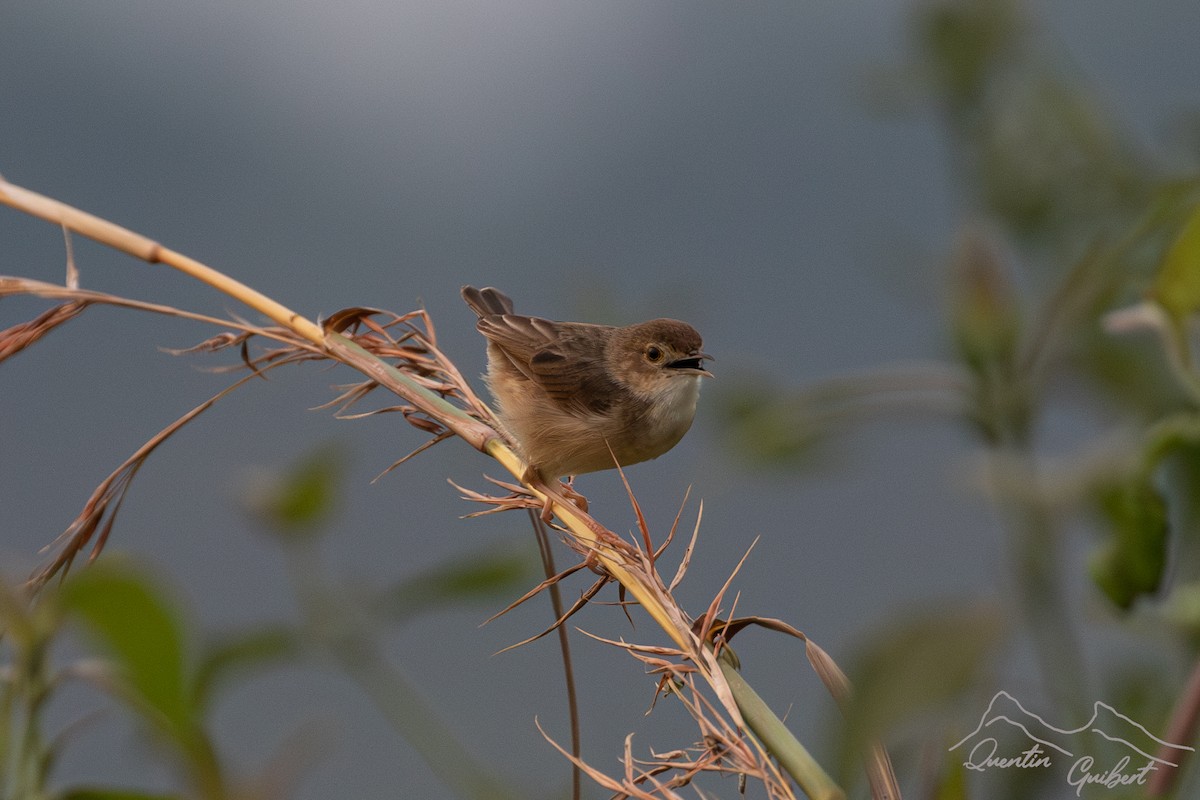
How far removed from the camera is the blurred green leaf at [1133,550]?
151cm

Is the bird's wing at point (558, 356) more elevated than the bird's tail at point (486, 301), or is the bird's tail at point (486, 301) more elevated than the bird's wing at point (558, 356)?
the bird's tail at point (486, 301)

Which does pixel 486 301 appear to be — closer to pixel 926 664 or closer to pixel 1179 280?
pixel 1179 280

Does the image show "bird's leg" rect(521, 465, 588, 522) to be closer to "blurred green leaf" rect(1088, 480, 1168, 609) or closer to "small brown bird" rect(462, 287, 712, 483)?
"small brown bird" rect(462, 287, 712, 483)

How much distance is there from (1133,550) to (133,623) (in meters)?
1.26

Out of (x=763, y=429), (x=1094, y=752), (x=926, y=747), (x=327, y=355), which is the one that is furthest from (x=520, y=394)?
(x=926, y=747)

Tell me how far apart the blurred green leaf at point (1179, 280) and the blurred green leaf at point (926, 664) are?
101cm

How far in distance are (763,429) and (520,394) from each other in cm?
132

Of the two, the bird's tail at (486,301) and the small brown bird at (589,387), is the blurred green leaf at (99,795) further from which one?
the bird's tail at (486,301)

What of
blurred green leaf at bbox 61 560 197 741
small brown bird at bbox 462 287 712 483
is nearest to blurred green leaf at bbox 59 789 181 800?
blurred green leaf at bbox 61 560 197 741

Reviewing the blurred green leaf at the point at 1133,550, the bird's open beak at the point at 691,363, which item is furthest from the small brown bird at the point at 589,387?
the blurred green leaf at the point at 1133,550

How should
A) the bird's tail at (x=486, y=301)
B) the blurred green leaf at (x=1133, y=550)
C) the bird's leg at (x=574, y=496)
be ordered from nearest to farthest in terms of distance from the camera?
the blurred green leaf at (x=1133, y=550) < the bird's leg at (x=574, y=496) < the bird's tail at (x=486, y=301)

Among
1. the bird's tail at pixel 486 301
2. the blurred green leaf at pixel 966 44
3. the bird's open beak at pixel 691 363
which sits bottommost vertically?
the bird's open beak at pixel 691 363

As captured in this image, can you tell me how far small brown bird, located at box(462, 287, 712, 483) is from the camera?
324cm

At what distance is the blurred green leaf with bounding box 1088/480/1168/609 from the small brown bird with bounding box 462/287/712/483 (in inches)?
65.9
